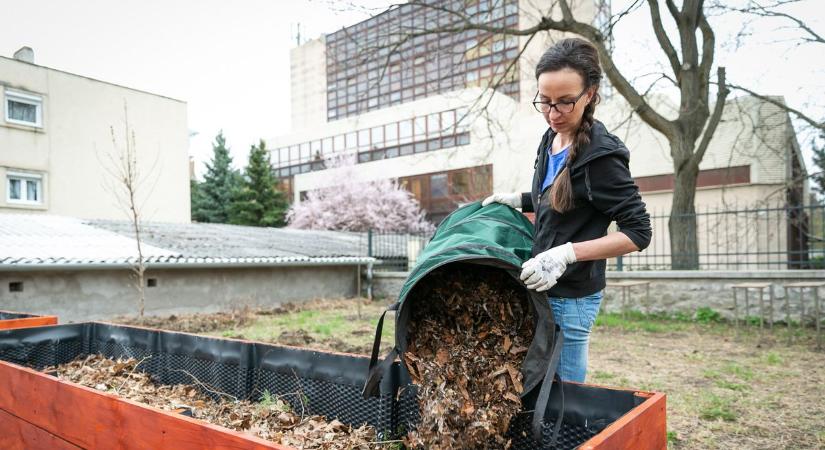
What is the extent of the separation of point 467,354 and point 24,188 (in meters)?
19.3

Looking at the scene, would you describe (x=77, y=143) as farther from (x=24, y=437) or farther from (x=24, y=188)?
(x=24, y=437)

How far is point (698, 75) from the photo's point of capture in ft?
31.2

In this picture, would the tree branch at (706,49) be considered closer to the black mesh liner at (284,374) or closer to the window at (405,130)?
the black mesh liner at (284,374)

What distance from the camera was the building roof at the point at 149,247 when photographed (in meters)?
7.44

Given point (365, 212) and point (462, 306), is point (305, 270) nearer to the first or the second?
point (462, 306)

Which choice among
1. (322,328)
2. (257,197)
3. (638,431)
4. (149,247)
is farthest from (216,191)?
(638,431)

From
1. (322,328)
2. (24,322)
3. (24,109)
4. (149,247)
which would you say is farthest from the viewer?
(24,109)

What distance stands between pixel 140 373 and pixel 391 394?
5.48 feet

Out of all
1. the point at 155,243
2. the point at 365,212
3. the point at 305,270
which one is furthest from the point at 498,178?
the point at 155,243

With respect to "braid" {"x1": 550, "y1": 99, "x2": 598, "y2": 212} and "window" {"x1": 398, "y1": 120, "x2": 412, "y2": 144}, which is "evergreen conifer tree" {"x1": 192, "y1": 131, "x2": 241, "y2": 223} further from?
"braid" {"x1": 550, "y1": 99, "x2": 598, "y2": 212}

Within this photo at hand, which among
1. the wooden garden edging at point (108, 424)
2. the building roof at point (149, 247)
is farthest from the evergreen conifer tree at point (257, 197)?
the wooden garden edging at point (108, 424)

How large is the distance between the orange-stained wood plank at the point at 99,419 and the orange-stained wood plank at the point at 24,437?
0.03 metres

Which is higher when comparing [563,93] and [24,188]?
[24,188]

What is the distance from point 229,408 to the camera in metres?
2.56
